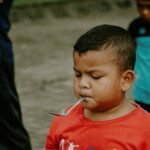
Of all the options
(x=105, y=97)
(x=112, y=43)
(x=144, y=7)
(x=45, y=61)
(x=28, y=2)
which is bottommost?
(x=28, y=2)

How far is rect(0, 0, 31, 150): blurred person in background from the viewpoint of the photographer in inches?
159

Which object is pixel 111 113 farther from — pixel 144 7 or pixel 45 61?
pixel 45 61

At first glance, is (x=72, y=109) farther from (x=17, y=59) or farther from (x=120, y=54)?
(x=17, y=59)

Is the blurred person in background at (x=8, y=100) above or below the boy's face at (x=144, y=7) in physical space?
below

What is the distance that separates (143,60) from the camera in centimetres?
432

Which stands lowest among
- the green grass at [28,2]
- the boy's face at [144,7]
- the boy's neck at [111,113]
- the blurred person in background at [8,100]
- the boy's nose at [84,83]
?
the green grass at [28,2]

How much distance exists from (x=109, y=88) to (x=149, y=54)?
1.82m

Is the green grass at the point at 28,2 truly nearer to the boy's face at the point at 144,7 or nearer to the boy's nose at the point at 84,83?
the boy's face at the point at 144,7

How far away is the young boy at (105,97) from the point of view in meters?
2.53

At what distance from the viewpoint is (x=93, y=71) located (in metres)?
2.52

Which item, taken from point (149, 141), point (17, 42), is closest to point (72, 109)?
point (149, 141)

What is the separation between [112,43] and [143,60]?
5.82 ft

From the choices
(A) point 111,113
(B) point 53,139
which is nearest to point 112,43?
(A) point 111,113

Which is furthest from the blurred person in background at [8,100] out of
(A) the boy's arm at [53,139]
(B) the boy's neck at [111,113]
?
(B) the boy's neck at [111,113]
